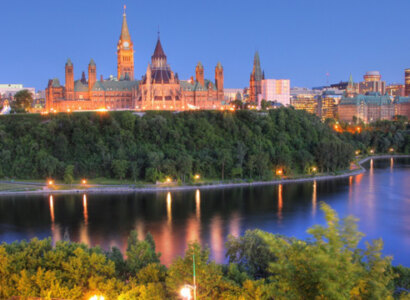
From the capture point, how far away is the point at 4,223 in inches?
1131

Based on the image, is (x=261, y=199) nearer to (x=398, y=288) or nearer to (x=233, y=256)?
(x=233, y=256)

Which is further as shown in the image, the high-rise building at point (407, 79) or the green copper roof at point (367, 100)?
the high-rise building at point (407, 79)

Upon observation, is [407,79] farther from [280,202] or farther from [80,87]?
[280,202]

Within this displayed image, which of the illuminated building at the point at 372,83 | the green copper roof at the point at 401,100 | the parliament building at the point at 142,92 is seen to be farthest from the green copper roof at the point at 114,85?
the illuminated building at the point at 372,83

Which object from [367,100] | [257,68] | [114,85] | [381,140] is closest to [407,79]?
[367,100]

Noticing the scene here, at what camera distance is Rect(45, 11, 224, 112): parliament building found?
56.6 meters

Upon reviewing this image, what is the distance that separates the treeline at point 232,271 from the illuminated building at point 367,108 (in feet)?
295

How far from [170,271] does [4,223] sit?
784 inches

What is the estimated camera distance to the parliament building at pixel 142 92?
5659cm

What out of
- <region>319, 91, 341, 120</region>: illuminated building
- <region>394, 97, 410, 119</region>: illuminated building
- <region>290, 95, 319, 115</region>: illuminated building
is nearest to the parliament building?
<region>319, 91, 341, 120</region>: illuminated building

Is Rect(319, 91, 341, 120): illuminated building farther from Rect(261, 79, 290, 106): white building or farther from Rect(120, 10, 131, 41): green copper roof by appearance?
Rect(120, 10, 131, 41): green copper roof

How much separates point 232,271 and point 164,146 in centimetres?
3233

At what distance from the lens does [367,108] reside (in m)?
102

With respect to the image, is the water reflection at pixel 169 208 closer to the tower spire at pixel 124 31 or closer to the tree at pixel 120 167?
the tree at pixel 120 167
